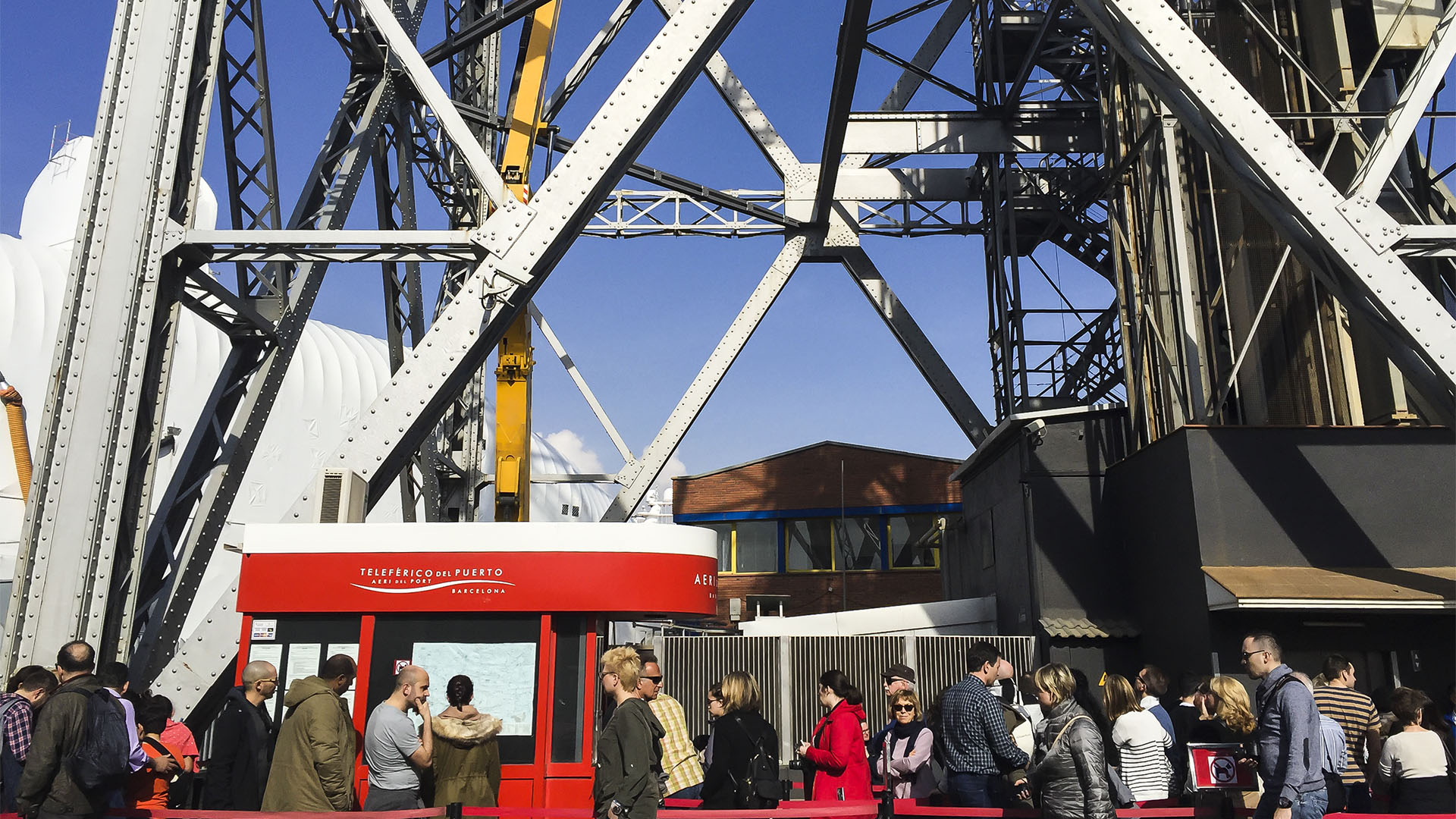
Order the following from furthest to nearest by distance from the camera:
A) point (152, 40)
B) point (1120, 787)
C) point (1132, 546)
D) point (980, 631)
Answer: point (980, 631) < point (1132, 546) < point (152, 40) < point (1120, 787)

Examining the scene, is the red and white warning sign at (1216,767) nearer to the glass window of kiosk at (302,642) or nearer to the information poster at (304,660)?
the glass window of kiosk at (302,642)

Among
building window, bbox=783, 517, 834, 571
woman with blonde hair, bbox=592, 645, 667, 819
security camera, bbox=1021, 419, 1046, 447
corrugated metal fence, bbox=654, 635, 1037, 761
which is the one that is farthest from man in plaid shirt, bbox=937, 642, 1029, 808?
building window, bbox=783, 517, 834, 571

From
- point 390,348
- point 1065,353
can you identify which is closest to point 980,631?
point 1065,353

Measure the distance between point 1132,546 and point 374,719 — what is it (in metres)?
12.4

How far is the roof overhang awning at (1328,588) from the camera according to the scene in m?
11.0

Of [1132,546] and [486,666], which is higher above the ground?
[1132,546]

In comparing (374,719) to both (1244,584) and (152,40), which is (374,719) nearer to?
(152,40)

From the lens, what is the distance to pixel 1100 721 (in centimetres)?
609

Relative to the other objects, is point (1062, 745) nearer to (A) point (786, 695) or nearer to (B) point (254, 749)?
(B) point (254, 749)

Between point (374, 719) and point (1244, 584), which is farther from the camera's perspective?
point (1244, 584)

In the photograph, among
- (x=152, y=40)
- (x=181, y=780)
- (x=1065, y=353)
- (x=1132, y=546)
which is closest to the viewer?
(x=181, y=780)

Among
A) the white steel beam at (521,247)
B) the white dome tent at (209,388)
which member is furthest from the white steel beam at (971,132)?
the white dome tent at (209,388)

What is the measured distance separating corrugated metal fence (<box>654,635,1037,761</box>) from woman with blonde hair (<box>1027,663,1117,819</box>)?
10278 mm

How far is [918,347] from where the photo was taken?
19953 mm
